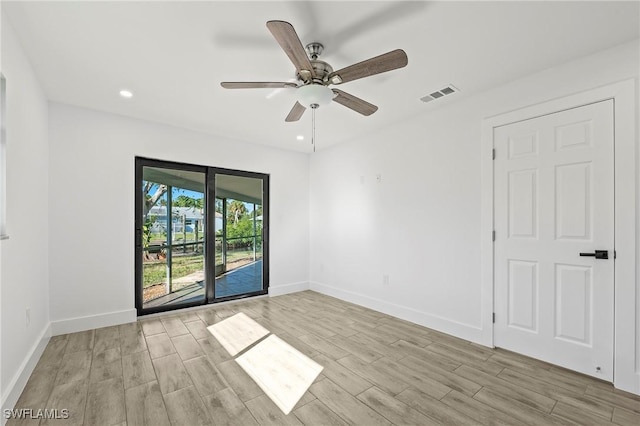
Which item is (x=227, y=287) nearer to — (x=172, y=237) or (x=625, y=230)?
(x=172, y=237)

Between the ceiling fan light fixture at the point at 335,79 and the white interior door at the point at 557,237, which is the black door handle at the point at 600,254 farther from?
the ceiling fan light fixture at the point at 335,79

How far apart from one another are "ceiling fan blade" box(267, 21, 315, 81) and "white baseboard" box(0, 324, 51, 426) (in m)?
2.85

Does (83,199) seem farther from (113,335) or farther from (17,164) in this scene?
(113,335)

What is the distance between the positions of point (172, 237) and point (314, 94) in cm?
304

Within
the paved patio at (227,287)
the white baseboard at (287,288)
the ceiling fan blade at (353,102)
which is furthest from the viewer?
the white baseboard at (287,288)

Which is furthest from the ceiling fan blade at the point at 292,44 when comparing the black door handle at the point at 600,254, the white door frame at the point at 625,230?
the black door handle at the point at 600,254

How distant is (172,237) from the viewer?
395cm

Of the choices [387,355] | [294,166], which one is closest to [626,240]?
[387,355]

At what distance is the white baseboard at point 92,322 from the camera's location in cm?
307

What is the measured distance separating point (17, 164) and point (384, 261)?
386 cm

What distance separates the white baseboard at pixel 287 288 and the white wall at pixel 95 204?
2.03 metres

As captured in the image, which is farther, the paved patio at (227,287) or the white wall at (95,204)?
the paved patio at (227,287)

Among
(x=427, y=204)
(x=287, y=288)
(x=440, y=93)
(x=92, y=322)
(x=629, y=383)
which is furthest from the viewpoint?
(x=287, y=288)

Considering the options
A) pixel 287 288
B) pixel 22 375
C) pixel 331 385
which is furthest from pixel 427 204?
pixel 22 375
